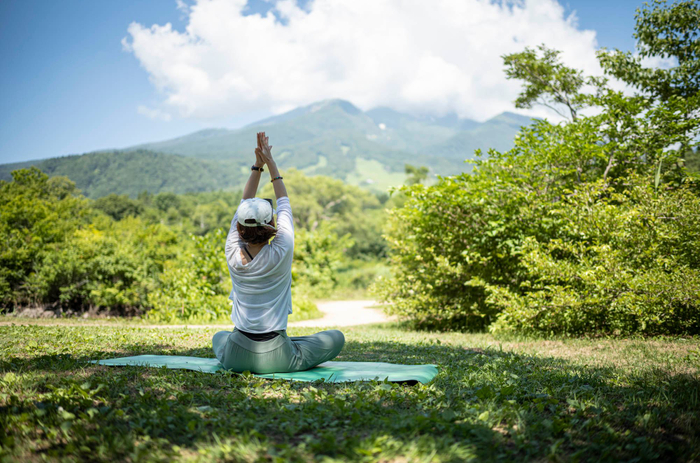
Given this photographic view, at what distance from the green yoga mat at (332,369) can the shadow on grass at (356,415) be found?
0.55ft

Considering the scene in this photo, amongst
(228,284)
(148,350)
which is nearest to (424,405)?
(148,350)

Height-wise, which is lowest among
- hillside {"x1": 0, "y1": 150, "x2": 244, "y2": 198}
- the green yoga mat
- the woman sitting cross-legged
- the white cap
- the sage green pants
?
the green yoga mat

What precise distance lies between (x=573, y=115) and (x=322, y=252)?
1266 cm

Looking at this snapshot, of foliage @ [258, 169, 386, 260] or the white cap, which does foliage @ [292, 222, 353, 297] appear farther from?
foliage @ [258, 169, 386, 260]

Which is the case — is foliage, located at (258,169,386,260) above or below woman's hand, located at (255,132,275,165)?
above

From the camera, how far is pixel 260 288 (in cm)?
361

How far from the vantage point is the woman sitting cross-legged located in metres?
3.51

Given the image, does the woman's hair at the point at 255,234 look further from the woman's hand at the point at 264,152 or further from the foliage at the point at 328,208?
the foliage at the point at 328,208

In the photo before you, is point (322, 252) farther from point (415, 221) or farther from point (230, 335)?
point (230, 335)

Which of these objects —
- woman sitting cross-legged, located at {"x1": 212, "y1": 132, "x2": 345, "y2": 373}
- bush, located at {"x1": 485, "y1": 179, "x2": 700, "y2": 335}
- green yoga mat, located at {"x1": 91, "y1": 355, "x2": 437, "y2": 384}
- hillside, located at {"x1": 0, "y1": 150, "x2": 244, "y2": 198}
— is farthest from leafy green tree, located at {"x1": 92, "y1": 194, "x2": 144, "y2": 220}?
woman sitting cross-legged, located at {"x1": 212, "y1": 132, "x2": 345, "y2": 373}

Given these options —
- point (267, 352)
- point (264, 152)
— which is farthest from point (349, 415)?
point (264, 152)

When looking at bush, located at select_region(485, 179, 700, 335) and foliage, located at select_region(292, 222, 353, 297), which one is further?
foliage, located at select_region(292, 222, 353, 297)

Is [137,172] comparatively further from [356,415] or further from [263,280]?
[356,415]

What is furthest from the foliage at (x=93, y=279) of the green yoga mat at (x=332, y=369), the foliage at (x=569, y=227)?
the green yoga mat at (x=332, y=369)
